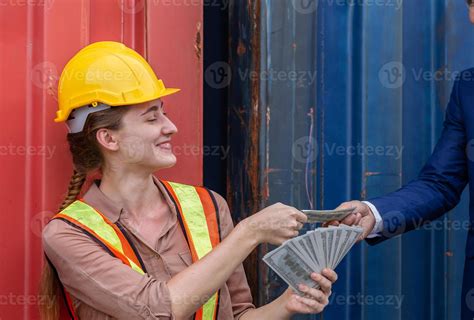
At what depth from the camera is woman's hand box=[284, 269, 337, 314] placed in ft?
10.1

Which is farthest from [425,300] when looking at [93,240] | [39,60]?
[39,60]

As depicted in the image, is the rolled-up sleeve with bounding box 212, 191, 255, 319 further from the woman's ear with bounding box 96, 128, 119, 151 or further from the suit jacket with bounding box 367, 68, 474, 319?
the suit jacket with bounding box 367, 68, 474, 319

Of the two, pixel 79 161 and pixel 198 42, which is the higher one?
pixel 198 42

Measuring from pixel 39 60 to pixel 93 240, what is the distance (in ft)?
3.04

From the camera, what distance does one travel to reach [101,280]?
2918 millimetres

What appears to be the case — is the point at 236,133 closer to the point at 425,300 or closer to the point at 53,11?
the point at 53,11

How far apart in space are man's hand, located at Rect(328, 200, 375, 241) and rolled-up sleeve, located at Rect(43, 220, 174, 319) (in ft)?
2.94

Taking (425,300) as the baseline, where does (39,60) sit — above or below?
above

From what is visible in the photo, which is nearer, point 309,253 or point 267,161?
point 309,253

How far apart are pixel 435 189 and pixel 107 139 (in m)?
1.48

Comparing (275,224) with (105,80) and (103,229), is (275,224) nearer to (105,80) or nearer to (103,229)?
(103,229)

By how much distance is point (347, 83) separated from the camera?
13.0 feet

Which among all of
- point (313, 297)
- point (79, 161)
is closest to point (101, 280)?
point (79, 161)

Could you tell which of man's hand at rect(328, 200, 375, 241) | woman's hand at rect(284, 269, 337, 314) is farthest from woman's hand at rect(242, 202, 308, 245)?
man's hand at rect(328, 200, 375, 241)
